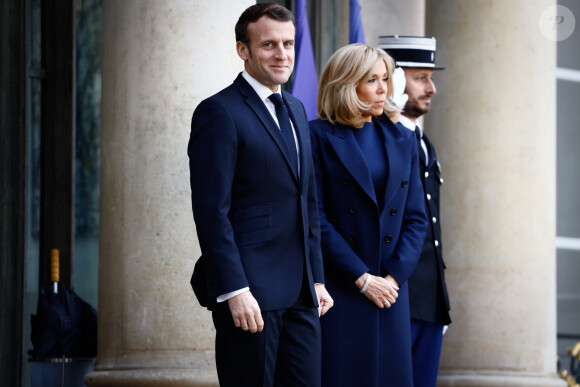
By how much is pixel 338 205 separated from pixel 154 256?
994 millimetres

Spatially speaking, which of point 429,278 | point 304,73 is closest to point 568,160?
point 304,73

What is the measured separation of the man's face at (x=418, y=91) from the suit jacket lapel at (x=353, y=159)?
922mm

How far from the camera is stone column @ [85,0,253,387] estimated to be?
5.46 m

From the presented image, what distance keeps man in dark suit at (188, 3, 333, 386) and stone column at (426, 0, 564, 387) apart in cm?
345

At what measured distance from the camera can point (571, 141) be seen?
12.8 m

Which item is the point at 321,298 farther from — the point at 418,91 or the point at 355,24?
the point at 355,24

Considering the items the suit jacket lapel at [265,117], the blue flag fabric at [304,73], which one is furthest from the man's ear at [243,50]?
the blue flag fabric at [304,73]

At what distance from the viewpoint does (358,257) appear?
4977 millimetres

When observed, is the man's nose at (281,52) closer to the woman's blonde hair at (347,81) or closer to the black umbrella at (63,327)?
the woman's blonde hair at (347,81)

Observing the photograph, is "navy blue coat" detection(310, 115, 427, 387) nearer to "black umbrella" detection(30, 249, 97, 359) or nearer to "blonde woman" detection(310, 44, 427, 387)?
"blonde woman" detection(310, 44, 427, 387)

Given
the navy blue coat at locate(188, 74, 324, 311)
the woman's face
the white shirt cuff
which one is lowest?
the white shirt cuff

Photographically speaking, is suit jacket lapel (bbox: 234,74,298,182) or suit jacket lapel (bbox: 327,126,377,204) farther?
suit jacket lapel (bbox: 327,126,377,204)

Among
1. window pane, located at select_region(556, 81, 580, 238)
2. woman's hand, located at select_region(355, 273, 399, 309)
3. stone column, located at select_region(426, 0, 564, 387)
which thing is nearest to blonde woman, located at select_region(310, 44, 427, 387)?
woman's hand, located at select_region(355, 273, 399, 309)

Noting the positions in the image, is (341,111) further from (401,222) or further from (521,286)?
(521,286)
